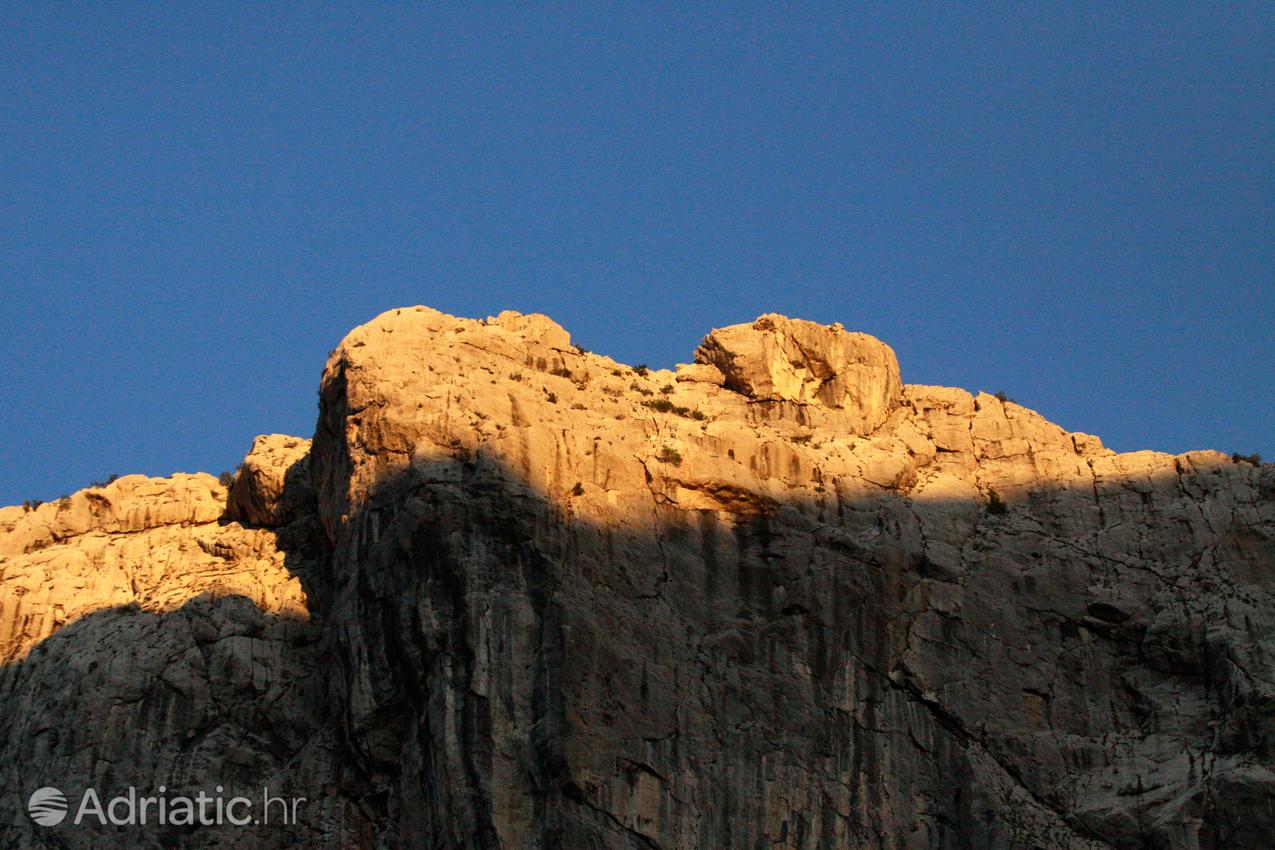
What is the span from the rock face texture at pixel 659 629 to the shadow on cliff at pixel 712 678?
88 mm

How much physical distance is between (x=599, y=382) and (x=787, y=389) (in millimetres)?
6026

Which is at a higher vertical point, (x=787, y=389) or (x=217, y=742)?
(x=787, y=389)

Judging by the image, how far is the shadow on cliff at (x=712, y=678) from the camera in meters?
52.5

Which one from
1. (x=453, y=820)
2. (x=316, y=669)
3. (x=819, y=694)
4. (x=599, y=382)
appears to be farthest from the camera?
(x=599, y=382)

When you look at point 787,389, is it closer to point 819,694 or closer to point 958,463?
point 958,463

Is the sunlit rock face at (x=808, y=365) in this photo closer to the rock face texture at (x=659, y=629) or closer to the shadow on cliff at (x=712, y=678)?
the rock face texture at (x=659, y=629)

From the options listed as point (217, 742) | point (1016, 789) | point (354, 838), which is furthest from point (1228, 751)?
point (217, 742)

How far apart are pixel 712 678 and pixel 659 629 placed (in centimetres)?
188

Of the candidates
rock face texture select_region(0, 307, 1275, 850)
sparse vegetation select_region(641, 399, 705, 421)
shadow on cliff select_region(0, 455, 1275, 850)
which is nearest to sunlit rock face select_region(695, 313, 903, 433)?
rock face texture select_region(0, 307, 1275, 850)

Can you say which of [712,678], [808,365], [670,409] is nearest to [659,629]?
[712,678]

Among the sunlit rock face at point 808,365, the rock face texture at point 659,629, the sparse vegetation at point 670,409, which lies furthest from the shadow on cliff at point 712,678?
the sunlit rock face at point 808,365

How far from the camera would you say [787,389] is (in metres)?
65.6

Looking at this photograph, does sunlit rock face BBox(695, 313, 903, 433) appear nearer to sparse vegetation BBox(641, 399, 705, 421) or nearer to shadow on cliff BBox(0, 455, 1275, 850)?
sparse vegetation BBox(641, 399, 705, 421)

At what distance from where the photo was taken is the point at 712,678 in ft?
181
